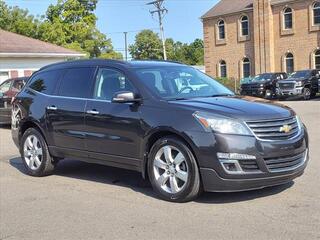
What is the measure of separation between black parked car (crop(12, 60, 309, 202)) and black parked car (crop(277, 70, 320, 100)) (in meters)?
24.6

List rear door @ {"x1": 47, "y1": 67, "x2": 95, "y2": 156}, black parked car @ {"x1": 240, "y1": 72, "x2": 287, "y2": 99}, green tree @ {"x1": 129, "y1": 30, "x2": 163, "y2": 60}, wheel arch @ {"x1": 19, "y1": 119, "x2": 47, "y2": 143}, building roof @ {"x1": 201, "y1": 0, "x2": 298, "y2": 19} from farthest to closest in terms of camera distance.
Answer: green tree @ {"x1": 129, "y1": 30, "x2": 163, "y2": 60}
building roof @ {"x1": 201, "y1": 0, "x2": 298, "y2": 19}
black parked car @ {"x1": 240, "y1": 72, "x2": 287, "y2": 99}
wheel arch @ {"x1": 19, "y1": 119, "x2": 47, "y2": 143}
rear door @ {"x1": 47, "y1": 67, "x2": 95, "y2": 156}

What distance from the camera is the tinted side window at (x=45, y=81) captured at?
8648 mm

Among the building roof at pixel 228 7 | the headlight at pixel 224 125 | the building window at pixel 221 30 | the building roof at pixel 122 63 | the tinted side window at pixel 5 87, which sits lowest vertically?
the headlight at pixel 224 125

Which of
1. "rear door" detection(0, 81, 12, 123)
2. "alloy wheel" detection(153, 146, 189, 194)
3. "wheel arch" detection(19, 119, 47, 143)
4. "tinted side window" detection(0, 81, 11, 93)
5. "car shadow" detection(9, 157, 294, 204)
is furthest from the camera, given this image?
"tinted side window" detection(0, 81, 11, 93)

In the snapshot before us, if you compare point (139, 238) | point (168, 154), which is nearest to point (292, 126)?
point (168, 154)

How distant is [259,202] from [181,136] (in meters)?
1.19

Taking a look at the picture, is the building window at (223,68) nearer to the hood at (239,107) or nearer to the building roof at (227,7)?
the building roof at (227,7)

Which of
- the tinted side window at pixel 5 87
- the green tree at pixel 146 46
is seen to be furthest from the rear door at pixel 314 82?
the green tree at pixel 146 46

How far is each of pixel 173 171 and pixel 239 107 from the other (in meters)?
1.10

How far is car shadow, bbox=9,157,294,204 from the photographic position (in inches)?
265

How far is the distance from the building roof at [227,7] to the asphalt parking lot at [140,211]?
145 ft

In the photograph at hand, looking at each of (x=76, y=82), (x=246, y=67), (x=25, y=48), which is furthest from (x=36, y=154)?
(x=246, y=67)

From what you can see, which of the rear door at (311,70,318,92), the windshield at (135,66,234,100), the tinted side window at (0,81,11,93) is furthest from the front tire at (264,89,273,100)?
the windshield at (135,66,234,100)

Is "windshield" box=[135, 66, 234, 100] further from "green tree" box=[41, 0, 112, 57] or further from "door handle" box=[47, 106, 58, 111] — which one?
"green tree" box=[41, 0, 112, 57]
